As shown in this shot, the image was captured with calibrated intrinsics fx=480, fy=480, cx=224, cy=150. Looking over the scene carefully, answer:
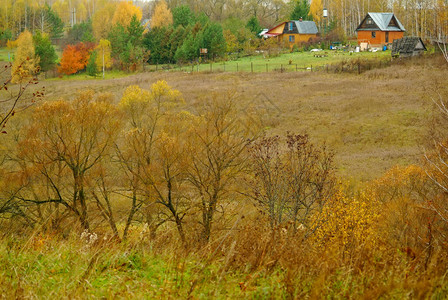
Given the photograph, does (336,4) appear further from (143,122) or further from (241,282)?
(241,282)

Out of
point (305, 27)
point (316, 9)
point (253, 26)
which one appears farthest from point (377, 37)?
point (316, 9)

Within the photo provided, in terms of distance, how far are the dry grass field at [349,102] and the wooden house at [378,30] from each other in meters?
19.0

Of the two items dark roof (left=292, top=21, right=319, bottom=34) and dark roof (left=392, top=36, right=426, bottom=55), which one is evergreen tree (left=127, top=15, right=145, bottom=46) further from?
dark roof (left=392, top=36, right=426, bottom=55)

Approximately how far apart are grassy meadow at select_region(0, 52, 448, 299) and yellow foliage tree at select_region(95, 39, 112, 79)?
19270 millimetres

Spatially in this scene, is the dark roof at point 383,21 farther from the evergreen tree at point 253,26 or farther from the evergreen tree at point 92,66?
the evergreen tree at point 92,66

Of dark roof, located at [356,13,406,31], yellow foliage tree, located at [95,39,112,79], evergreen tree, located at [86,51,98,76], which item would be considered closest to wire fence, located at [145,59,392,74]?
yellow foliage tree, located at [95,39,112,79]

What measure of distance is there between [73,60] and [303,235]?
210 ft

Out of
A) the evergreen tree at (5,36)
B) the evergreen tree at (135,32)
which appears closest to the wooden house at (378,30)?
the evergreen tree at (135,32)

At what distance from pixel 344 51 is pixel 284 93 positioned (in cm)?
2571

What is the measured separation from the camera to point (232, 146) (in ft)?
65.3

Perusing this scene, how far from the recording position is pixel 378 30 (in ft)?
217

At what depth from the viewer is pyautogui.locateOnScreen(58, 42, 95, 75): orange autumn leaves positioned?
6606cm

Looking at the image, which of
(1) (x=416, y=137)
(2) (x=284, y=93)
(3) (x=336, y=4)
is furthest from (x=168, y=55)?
(1) (x=416, y=137)

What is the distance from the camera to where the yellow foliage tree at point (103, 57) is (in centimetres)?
6584
